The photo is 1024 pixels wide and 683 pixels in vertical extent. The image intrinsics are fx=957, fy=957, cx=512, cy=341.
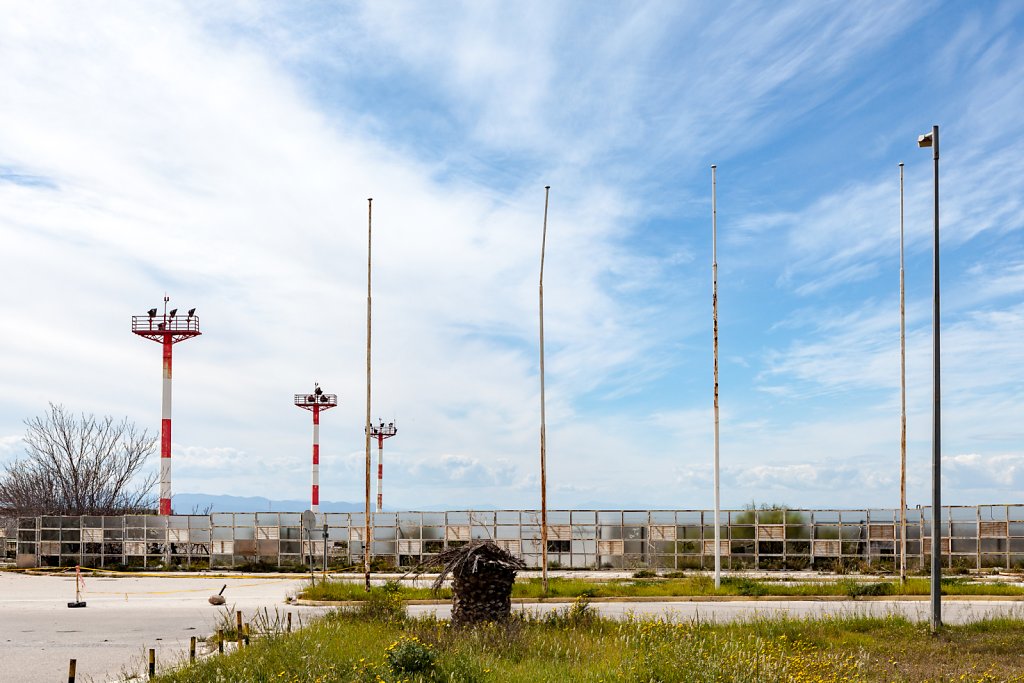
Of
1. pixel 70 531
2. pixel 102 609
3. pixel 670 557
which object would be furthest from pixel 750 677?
pixel 70 531

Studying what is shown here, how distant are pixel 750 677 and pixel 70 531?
40.4m

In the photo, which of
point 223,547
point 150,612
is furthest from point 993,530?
point 223,547

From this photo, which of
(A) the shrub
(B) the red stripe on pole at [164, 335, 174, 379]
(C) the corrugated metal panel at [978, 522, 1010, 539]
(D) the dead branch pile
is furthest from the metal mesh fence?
(A) the shrub

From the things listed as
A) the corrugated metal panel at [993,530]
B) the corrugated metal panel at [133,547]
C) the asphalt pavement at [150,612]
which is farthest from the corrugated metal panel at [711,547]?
the corrugated metal panel at [133,547]

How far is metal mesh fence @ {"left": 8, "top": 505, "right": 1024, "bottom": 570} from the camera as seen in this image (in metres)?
37.3

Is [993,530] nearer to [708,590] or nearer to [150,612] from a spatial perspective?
[708,590]

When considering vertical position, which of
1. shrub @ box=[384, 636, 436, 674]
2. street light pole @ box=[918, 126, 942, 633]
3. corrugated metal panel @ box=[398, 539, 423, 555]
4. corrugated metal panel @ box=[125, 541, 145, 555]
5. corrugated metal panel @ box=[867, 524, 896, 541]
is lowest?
corrugated metal panel @ box=[125, 541, 145, 555]

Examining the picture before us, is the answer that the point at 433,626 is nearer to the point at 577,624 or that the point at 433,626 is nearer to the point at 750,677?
the point at 577,624

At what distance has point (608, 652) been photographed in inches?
538

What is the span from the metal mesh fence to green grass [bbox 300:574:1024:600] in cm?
792

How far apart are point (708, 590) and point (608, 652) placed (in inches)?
585

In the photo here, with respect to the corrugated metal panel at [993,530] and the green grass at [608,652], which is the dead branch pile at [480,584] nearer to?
the green grass at [608,652]

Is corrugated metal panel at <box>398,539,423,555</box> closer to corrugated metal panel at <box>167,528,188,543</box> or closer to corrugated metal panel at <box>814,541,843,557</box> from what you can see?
corrugated metal panel at <box>167,528,188,543</box>

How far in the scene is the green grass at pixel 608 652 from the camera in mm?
11750
